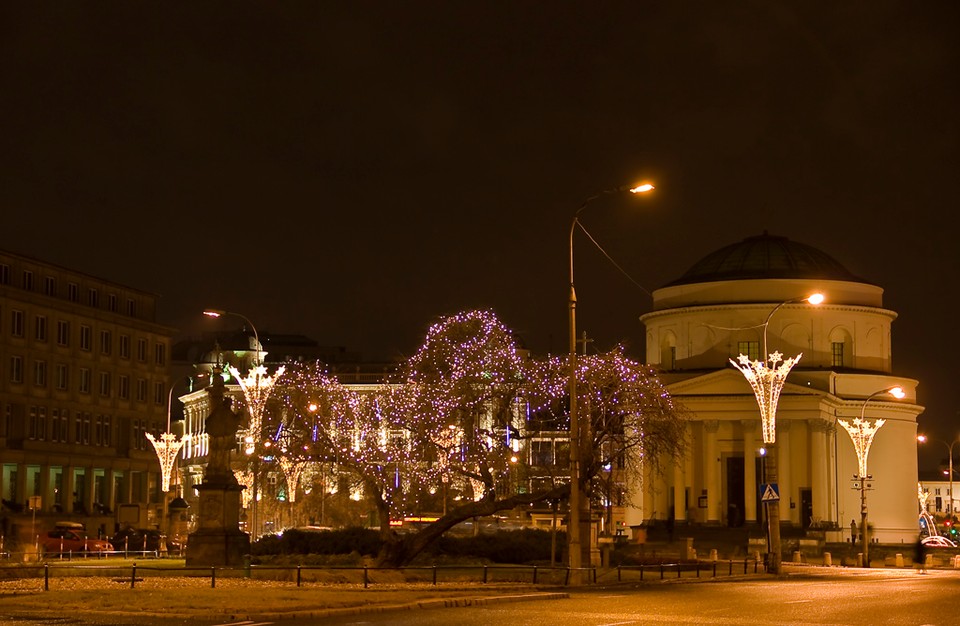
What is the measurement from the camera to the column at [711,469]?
104625mm

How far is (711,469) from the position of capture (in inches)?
4129

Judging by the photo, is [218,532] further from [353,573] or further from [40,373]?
[40,373]

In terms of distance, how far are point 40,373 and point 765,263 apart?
176 ft

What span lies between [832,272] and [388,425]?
205ft

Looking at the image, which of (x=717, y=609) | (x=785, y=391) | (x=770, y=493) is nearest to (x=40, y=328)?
(x=785, y=391)

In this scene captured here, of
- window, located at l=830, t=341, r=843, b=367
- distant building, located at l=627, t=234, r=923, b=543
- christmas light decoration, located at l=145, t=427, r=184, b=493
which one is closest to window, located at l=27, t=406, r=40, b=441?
christmas light decoration, located at l=145, t=427, r=184, b=493

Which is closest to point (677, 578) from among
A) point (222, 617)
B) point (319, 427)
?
point (319, 427)

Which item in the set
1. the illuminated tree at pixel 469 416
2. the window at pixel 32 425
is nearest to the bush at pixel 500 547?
the illuminated tree at pixel 469 416

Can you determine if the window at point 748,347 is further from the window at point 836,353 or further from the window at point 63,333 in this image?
the window at point 63,333

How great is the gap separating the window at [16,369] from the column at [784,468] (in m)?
50.3

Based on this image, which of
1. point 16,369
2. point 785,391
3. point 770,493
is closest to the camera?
point 770,493

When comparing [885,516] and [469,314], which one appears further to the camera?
[885,516]

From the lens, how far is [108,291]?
11069 centimetres

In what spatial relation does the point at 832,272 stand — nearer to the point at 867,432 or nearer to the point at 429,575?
the point at 867,432
